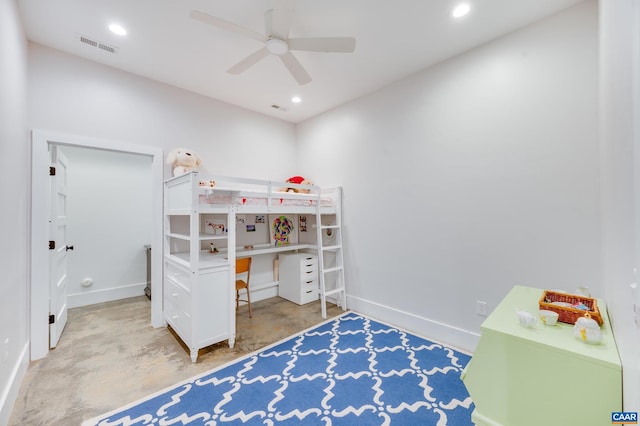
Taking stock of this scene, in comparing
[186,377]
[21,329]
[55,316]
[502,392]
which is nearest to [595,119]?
[502,392]

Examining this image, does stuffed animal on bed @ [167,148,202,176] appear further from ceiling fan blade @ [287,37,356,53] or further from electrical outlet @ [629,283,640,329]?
electrical outlet @ [629,283,640,329]

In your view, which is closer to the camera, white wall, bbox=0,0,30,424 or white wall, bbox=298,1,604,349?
white wall, bbox=0,0,30,424

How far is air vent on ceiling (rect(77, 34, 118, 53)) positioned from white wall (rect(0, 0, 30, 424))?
1.21 feet

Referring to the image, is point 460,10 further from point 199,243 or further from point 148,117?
point 148,117

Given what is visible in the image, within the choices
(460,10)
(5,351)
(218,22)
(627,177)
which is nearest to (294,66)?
(218,22)

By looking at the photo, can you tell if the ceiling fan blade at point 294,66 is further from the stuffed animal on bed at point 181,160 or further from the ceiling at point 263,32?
the stuffed animal on bed at point 181,160

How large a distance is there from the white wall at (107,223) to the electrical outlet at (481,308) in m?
4.51

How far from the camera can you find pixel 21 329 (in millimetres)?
2115

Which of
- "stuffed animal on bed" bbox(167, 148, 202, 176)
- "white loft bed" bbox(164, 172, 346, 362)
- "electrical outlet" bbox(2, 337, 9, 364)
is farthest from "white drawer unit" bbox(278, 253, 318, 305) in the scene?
"electrical outlet" bbox(2, 337, 9, 364)

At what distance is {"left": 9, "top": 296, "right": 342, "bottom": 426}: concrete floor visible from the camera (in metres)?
1.81

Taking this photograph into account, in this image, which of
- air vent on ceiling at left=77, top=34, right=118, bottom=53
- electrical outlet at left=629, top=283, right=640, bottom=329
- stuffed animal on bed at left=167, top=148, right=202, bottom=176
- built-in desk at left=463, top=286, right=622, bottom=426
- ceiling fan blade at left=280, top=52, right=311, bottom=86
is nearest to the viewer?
electrical outlet at left=629, top=283, right=640, bottom=329

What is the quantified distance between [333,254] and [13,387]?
3048 millimetres

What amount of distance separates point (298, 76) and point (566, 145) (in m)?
2.12

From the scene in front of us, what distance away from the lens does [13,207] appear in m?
1.92
